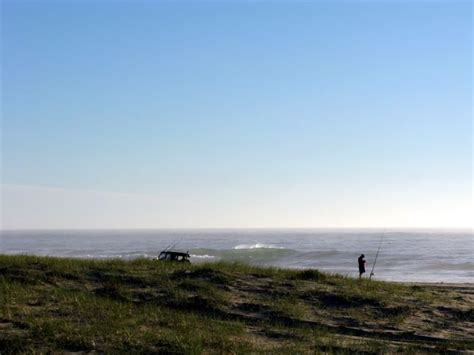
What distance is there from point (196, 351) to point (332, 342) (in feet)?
9.71

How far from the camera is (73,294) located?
46.9 feet

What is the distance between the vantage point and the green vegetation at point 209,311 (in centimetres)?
1048

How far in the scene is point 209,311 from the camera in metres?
14.0

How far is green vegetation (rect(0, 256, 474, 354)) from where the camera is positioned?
10.5m

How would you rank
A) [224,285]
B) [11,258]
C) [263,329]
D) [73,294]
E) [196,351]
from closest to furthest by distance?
[196,351] → [263,329] → [73,294] → [224,285] → [11,258]

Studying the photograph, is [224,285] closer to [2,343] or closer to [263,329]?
[263,329]

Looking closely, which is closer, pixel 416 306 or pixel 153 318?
pixel 153 318

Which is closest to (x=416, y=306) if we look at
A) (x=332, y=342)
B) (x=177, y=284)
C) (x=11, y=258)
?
(x=332, y=342)

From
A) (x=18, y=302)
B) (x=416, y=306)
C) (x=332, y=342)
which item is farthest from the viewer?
(x=416, y=306)

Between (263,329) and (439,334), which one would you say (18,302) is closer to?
(263,329)

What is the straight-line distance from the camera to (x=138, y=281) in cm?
1647

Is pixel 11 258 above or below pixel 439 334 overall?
above

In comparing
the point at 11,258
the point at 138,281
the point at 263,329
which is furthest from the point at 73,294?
the point at 11,258

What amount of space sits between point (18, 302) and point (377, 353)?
844cm
